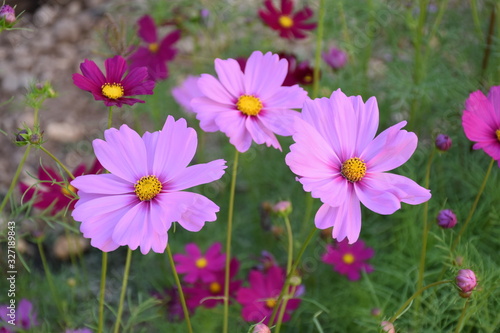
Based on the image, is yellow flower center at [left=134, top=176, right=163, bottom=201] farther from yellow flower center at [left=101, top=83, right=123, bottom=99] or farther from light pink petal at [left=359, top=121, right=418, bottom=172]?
light pink petal at [left=359, top=121, right=418, bottom=172]

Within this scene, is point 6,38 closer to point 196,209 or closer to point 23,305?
point 23,305

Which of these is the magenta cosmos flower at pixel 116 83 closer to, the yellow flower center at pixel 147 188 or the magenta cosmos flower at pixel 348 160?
the yellow flower center at pixel 147 188

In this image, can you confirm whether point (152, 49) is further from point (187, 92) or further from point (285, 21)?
point (285, 21)

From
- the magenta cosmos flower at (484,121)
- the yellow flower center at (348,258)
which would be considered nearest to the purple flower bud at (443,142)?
the magenta cosmos flower at (484,121)

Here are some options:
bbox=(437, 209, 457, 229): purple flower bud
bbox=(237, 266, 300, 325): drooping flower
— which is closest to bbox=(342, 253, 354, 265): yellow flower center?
bbox=(237, 266, 300, 325): drooping flower

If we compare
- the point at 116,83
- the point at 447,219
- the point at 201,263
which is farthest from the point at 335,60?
the point at 116,83

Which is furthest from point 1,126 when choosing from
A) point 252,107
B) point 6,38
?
point 252,107
